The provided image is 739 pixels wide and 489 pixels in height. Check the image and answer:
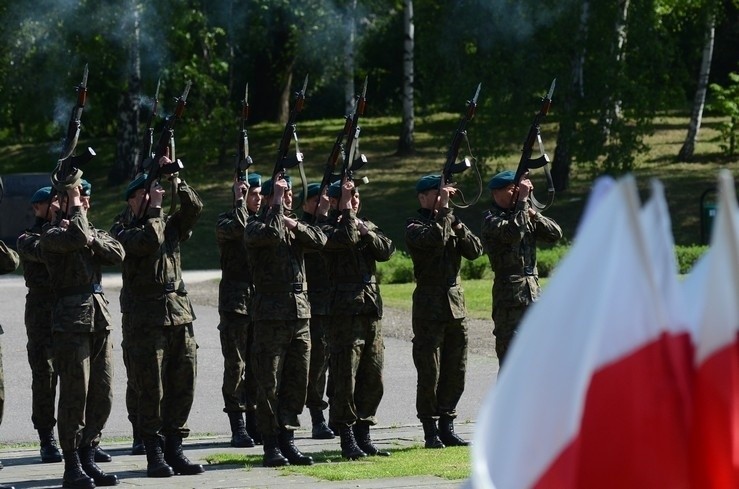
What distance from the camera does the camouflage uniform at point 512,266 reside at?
1059 cm

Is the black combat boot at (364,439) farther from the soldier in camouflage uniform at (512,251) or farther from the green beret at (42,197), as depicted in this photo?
the green beret at (42,197)

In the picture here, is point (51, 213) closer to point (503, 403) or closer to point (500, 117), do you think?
point (503, 403)

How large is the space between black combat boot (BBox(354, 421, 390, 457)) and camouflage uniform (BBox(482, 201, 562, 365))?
129 centimetres

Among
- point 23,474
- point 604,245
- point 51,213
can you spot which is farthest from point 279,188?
point 604,245

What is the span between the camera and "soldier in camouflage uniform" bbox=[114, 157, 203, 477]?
9.16 meters

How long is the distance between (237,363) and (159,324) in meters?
1.76

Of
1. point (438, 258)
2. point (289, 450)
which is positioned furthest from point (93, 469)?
point (438, 258)

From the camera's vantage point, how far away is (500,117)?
27406 millimetres

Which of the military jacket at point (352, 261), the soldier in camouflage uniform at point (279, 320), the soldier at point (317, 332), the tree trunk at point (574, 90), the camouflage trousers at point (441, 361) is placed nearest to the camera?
the soldier in camouflage uniform at point (279, 320)

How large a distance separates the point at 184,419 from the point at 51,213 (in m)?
1.66

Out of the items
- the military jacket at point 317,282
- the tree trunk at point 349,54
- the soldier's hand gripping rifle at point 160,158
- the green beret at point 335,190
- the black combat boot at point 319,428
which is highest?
the tree trunk at point 349,54

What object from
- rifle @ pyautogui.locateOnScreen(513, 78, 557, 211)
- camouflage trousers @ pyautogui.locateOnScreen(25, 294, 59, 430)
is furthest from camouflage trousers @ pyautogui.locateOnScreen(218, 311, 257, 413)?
rifle @ pyautogui.locateOnScreen(513, 78, 557, 211)

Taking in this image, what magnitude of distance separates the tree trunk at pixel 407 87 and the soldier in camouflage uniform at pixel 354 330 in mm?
22638

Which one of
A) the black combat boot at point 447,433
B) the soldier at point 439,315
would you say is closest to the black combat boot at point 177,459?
the soldier at point 439,315
